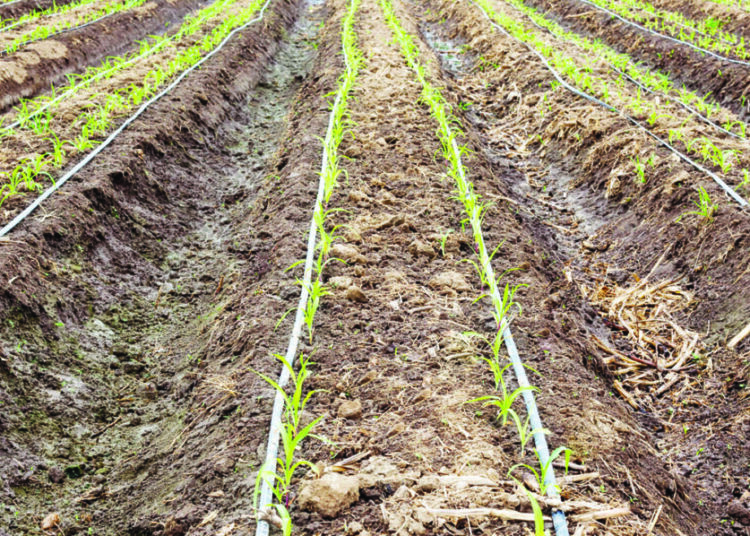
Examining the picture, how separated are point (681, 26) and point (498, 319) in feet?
25.8

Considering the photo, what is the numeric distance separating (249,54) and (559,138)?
4.06 meters

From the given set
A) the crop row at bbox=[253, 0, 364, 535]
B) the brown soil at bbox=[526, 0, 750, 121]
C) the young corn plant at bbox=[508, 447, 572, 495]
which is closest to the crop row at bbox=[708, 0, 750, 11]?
the brown soil at bbox=[526, 0, 750, 121]

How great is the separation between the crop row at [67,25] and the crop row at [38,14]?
0.43 metres

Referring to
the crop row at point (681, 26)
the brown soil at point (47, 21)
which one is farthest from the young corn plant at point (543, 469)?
the brown soil at point (47, 21)

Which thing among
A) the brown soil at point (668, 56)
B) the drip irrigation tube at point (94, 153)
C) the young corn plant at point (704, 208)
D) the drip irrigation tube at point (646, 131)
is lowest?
the drip irrigation tube at point (94, 153)

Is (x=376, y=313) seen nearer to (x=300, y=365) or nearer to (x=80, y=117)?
(x=300, y=365)

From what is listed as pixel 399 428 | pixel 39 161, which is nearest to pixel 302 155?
pixel 39 161

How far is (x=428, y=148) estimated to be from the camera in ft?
14.3

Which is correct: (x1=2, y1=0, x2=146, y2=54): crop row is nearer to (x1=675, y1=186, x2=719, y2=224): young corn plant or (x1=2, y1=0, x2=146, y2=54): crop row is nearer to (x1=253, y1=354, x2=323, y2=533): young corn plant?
(x1=253, y1=354, x2=323, y2=533): young corn plant

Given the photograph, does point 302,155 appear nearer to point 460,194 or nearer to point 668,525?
point 460,194

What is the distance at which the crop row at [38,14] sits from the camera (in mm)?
7795

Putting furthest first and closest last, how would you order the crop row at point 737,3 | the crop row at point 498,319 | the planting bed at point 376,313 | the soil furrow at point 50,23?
the crop row at point 737,3 < the soil furrow at point 50,23 < the planting bed at point 376,313 < the crop row at point 498,319

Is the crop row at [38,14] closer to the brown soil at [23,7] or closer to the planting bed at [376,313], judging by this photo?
the brown soil at [23,7]

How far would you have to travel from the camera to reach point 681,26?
8242 mm
